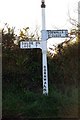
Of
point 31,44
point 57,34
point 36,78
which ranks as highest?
point 57,34

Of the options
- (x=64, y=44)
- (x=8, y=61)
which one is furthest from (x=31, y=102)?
(x=64, y=44)

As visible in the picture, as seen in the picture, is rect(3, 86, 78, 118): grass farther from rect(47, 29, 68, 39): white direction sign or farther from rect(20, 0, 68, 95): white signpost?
rect(47, 29, 68, 39): white direction sign

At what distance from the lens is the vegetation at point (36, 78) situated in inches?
460

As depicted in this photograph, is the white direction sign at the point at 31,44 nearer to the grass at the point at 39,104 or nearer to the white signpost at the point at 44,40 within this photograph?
the white signpost at the point at 44,40

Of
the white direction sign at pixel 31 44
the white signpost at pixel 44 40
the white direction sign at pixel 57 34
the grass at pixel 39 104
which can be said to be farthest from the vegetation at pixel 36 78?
the white direction sign at pixel 57 34

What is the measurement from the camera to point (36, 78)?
14.8 m

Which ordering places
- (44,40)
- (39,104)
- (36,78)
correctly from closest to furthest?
(39,104), (44,40), (36,78)

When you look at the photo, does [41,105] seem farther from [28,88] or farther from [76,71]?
[76,71]

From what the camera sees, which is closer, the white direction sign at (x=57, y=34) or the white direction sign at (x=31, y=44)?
the white direction sign at (x=57, y=34)

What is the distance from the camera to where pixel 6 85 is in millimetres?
14281

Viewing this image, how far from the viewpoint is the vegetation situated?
1170 cm

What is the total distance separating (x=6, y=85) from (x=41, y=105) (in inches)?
129

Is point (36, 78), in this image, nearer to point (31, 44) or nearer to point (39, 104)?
point (31, 44)

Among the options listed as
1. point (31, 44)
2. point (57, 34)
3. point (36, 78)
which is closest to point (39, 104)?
point (31, 44)
